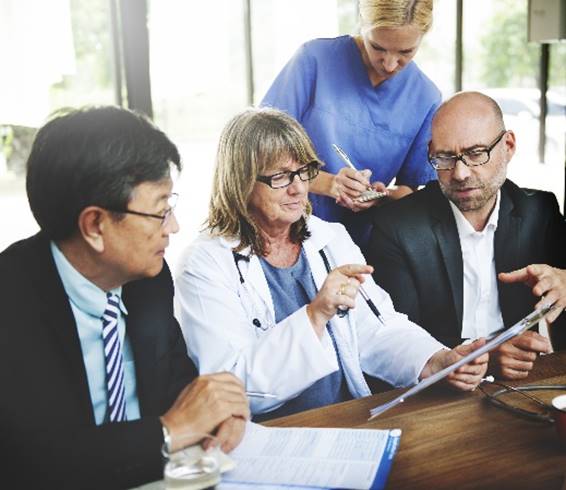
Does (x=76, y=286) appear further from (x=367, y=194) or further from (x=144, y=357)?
(x=367, y=194)

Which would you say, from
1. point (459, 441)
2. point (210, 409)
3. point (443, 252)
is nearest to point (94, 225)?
point (210, 409)

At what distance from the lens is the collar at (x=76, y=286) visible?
147 cm

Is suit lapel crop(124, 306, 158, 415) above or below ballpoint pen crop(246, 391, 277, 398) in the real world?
above

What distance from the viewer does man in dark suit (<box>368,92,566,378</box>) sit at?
7.35 ft

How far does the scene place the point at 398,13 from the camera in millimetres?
2299

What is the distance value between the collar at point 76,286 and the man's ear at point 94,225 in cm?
7

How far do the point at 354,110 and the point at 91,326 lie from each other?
1498mm

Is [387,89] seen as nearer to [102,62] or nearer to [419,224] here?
[419,224]

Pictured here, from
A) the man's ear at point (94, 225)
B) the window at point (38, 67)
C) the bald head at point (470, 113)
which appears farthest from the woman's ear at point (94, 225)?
the window at point (38, 67)

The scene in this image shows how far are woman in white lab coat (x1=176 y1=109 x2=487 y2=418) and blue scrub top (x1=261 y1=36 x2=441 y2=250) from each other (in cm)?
59

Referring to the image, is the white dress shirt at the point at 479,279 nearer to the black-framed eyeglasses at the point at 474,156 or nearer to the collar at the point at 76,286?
the black-framed eyeglasses at the point at 474,156

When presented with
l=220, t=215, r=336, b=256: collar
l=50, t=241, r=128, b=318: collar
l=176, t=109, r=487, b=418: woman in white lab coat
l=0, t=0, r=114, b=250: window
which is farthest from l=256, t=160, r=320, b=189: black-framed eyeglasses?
l=0, t=0, r=114, b=250: window

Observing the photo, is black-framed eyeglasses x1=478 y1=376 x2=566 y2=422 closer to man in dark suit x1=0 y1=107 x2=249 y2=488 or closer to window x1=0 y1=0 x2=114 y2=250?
man in dark suit x1=0 y1=107 x2=249 y2=488

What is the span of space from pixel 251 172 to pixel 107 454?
3.17ft
